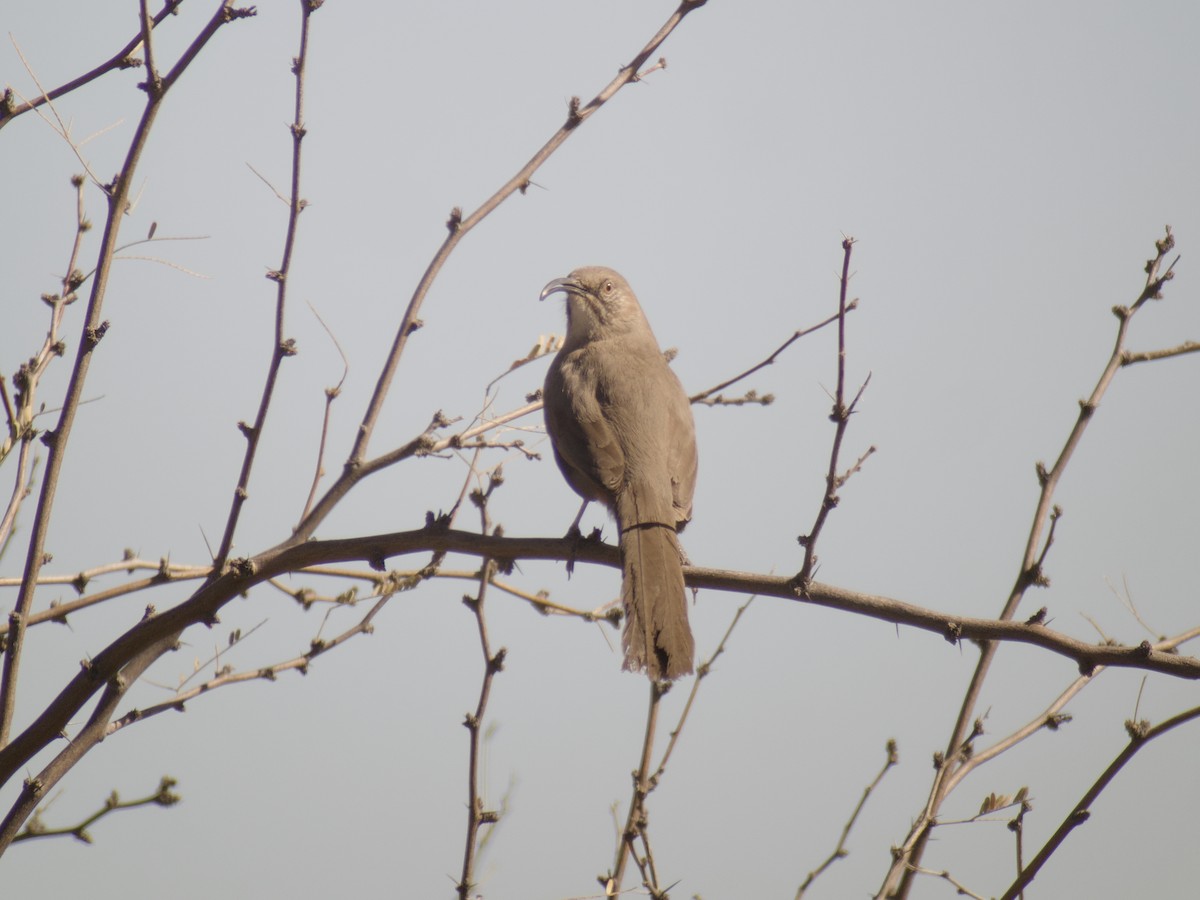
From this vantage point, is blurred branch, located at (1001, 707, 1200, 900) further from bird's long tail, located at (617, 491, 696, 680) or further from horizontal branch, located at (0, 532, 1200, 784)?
bird's long tail, located at (617, 491, 696, 680)

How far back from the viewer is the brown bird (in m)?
4.17

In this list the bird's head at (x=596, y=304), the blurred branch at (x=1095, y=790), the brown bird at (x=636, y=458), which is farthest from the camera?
the bird's head at (x=596, y=304)

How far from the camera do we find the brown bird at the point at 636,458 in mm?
4172

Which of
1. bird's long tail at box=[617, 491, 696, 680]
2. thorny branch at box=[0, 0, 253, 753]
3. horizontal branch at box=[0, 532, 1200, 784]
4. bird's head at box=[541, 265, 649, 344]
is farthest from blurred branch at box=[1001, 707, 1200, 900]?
bird's head at box=[541, 265, 649, 344]

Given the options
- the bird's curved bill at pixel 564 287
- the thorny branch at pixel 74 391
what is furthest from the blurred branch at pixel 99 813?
the bird's curved bill at pixel 564 287

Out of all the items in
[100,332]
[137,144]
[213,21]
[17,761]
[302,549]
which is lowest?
A: [17,761]

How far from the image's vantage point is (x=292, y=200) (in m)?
3.26

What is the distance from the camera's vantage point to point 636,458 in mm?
5066

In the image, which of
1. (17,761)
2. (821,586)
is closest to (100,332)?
(17,761)

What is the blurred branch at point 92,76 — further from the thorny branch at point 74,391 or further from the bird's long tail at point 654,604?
the bird's long tail at point 654,604

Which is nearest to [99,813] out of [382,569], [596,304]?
[382,569]

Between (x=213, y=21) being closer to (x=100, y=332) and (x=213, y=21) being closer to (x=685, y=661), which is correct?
(x=100, y=332)

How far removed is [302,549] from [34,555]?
68 centimetres

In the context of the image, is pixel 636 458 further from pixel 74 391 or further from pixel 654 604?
pixel 74 391
